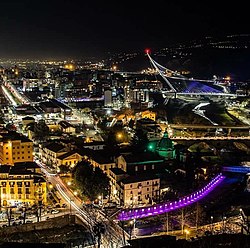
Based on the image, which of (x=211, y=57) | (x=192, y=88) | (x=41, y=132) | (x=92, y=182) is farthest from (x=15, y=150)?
(x=211, y=57)

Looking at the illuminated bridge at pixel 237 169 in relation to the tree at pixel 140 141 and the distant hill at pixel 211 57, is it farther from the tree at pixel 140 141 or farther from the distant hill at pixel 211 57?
the distant hill at pixel 211 57

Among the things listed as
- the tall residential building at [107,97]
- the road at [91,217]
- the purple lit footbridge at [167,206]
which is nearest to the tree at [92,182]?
the road at [91,217]

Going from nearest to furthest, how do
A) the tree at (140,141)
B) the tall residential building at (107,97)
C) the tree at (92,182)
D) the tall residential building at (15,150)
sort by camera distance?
the tree at (92,182)
the tall residential building at (15,150)
the tree at (140,141)
the tall residential building at (107,97)

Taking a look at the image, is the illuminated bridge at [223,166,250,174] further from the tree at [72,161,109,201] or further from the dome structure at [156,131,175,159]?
the tree at [72,161,109,201]

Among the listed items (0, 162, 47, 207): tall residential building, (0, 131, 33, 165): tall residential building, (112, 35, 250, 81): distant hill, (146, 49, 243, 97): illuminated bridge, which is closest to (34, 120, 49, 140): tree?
(0, 131, 33, 165): tall residential building

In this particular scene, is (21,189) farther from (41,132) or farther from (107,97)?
(107,97)

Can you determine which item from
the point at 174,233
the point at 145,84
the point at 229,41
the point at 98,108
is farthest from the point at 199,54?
the point at 174,233
